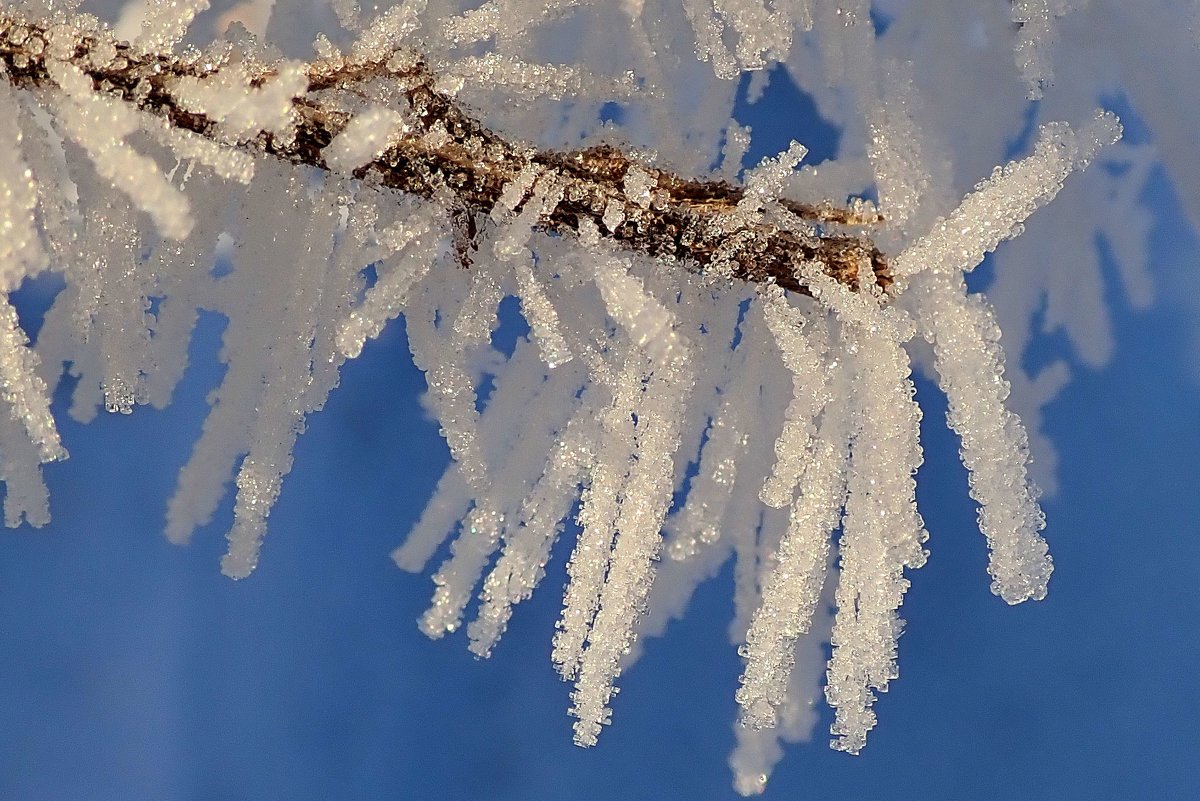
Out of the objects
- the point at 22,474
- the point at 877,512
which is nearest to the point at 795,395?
the point at 877,512

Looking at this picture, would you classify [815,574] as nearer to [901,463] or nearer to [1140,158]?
[901,463]

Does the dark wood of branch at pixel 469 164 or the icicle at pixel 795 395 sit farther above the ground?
the dark wood of branch at pixel 469 164

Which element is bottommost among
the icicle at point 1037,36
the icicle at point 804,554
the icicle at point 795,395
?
the icicle at point 804,554

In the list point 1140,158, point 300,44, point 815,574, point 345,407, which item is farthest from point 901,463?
point 345,407

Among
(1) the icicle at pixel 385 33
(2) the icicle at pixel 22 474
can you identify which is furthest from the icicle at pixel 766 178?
(2) the icicle at pixel 22 474

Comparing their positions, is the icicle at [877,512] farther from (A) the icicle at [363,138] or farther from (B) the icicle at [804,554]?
Answer: (A) the icicle at [363,138]

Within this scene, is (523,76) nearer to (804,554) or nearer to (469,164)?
(469,164)

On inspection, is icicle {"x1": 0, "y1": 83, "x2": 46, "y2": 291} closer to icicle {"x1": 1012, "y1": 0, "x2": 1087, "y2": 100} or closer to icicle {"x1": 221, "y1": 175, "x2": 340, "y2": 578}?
icicle {"x1": 221, "y1": 175, "x2": 340, "y2": 578}

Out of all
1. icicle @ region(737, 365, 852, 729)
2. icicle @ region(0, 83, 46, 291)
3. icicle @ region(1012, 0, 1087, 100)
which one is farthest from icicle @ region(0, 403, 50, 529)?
icicle @ region(1012, 0, 1087, 100)
